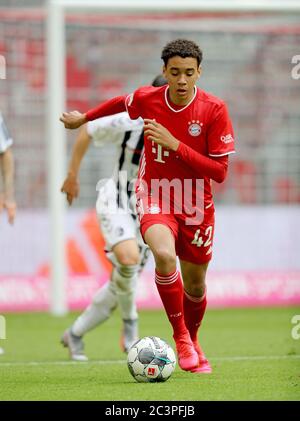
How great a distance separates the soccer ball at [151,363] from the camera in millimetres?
6559

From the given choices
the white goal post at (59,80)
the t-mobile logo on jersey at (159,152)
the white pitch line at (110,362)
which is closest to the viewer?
the t-mobile logo on jersey at (159,152)

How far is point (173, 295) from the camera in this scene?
688 cm

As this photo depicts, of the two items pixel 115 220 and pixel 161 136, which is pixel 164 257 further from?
pixel 115 220

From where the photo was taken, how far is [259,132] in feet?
48.9

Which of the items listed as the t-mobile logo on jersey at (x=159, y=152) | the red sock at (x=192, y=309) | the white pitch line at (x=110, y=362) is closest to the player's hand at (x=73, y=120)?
the t-mobile logo on jersey at (x=159, y=152)

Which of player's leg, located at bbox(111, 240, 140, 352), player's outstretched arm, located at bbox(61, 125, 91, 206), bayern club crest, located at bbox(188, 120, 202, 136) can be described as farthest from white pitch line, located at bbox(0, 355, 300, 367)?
bayern club crest, located at bbox(188, 120, 202, 136)

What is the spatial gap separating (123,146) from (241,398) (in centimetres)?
342

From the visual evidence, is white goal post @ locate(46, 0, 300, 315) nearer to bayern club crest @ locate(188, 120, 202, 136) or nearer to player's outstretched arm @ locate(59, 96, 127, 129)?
player's outstretched arm @ locate(59, 96, 127, 129)

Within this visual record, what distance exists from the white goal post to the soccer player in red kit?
5792 millimetres

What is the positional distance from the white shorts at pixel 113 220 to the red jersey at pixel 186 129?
1438mm

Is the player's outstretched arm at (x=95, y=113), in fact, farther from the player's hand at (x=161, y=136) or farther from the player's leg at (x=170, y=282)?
the player's leg at (x=170, y=282)

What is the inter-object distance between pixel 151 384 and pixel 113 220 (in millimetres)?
2377

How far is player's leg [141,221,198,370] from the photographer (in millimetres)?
6758

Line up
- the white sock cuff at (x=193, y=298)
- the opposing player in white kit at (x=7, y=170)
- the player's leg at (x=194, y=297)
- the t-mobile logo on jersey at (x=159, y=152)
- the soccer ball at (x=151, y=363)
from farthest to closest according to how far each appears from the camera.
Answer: the opposing player in white kit at (x=7, y=170), the white sock cuff at (x=193, y=298), the player's leg at (x=194, y=297), the t-mobile logo on jersey at (x=159, y=152), the soccer ball at (x=151, y=363)
